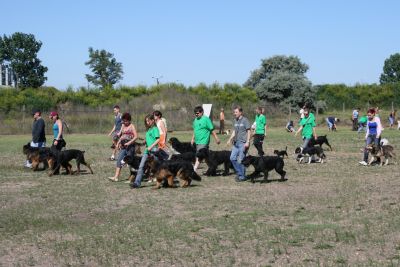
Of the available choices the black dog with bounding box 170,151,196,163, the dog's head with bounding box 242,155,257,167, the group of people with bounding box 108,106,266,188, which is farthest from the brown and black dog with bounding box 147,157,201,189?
the black dog with bounding box 170,151,196,163

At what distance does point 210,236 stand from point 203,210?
2.02 meters

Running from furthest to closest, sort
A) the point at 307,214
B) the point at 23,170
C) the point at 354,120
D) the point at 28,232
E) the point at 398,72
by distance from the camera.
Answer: the point at 398,72, the point at 354,120, the point at 23,170, the point at 307,214, the point at 28,232

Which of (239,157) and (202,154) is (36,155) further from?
(239,157)

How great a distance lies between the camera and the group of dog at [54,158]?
15.1 metres

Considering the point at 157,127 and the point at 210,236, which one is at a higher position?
the point at 157,127

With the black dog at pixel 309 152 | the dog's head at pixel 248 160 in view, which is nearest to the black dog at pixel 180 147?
the dog's head at pixel 248 160

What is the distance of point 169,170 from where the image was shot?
12398 millimetres

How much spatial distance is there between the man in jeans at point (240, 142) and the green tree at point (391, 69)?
103482mm

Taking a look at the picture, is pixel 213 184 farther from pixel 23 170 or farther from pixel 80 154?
pixel 23 170

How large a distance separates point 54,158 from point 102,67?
74858 mm

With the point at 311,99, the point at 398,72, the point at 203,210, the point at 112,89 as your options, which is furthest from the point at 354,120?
the point at 398,72

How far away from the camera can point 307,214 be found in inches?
360

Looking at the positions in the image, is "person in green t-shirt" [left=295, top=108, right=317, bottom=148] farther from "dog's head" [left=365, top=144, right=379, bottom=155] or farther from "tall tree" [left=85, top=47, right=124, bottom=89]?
"tall tree" [left=85, top=47, right=124, bottom=89]

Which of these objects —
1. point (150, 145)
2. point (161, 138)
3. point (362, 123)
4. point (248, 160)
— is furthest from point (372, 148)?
point (362, 123)
